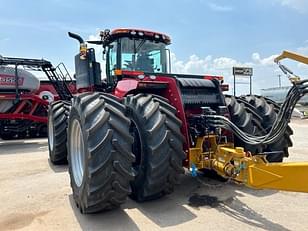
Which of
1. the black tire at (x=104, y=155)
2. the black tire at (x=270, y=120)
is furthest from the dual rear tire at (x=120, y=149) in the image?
the black tire at (x=270, y=120)

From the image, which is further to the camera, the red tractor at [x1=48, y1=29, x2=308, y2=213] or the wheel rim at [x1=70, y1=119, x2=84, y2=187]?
the wheel rim at [x1=70, y1=119, x2=84, y2=187]

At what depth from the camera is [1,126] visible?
12.9m

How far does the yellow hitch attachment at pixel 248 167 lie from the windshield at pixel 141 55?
2.09 meters

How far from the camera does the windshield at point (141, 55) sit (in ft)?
19.5

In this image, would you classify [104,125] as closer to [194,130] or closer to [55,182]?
[194,130]

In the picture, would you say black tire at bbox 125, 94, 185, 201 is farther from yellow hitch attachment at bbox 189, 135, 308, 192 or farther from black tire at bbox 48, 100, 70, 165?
black tire at bbox 48, 100, 70, 165

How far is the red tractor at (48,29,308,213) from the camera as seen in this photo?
3.62 m

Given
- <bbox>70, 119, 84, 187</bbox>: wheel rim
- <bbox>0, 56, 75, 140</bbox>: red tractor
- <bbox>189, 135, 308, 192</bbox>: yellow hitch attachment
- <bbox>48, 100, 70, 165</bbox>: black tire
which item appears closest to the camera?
<bbox>189, 135, 308, 192</bbox>: yellow hitch attachment

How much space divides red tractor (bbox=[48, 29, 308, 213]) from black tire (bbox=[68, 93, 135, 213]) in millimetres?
Result: 11

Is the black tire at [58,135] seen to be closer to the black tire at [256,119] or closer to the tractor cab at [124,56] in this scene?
the tractor cab at [124,56]

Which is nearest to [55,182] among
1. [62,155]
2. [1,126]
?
[62,155]

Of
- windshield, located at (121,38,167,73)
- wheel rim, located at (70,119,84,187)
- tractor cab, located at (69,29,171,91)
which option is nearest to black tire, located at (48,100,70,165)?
tractor cab, located at (69,29,171,91)

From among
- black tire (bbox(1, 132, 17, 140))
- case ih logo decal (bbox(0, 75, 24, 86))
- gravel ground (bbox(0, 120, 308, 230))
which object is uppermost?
case ih logo decal (bbox(0, 75, 24, 86))

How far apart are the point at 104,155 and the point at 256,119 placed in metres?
2.81
